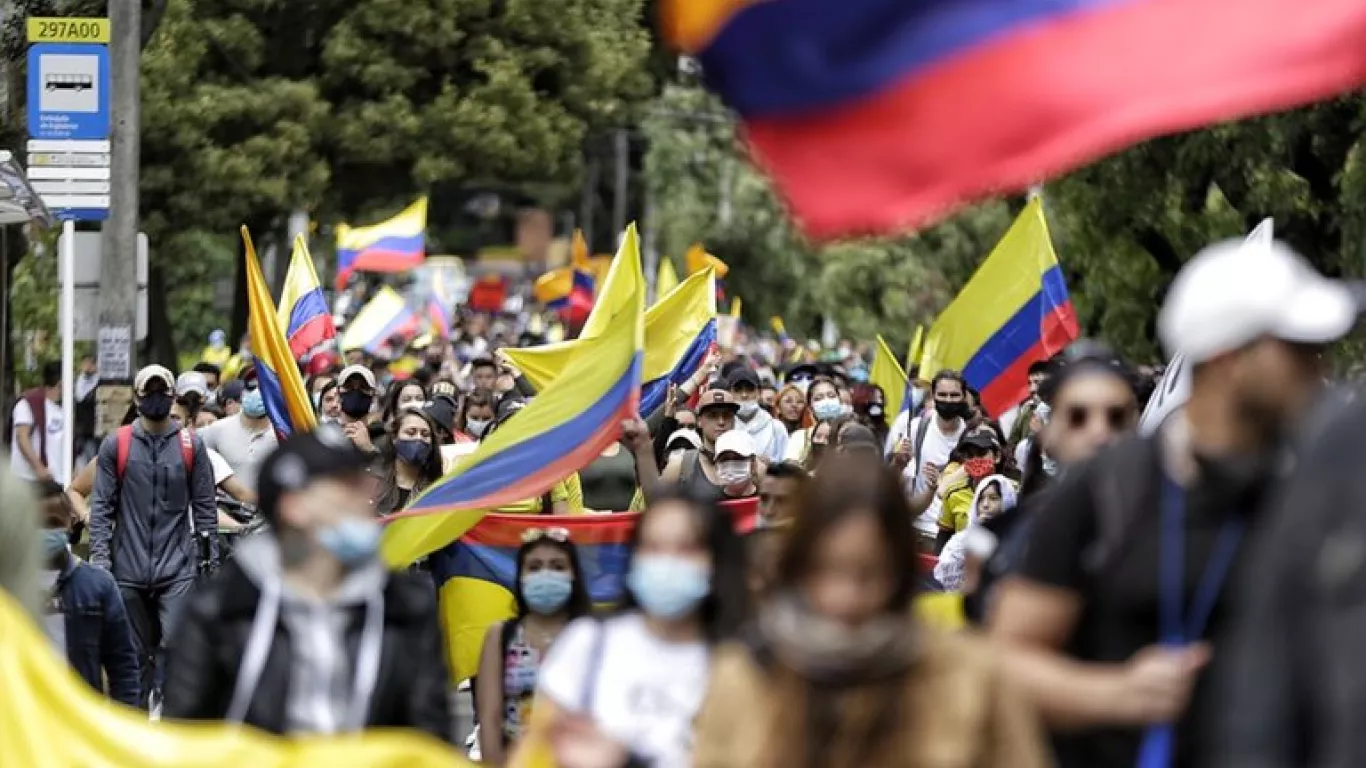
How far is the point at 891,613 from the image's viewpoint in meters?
5.29

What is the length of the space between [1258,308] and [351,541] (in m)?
2.24

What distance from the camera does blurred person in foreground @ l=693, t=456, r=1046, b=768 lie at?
5.22m

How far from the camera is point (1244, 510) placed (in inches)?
216

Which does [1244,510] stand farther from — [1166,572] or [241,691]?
[241,691]

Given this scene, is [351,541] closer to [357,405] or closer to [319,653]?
[319,653]

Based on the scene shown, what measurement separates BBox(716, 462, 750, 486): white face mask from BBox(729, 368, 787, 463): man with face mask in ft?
9.85

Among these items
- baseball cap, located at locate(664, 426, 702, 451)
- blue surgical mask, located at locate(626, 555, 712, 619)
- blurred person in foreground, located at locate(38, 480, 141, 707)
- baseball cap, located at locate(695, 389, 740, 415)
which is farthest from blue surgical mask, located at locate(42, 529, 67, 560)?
baseball cap, located at locate(695, 389, 740, 415)

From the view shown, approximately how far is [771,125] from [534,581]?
2738 mm

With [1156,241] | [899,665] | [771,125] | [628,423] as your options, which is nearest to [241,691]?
[771,125]

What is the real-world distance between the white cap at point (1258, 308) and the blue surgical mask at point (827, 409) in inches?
488

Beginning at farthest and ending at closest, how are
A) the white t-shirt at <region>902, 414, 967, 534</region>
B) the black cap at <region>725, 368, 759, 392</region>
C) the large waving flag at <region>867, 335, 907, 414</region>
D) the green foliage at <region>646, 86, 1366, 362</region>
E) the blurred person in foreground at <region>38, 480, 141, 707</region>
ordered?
the large waving flag at <region>867, 335, 907, 414</region> → the green foliage at <region>646, 86, 1366, 362</region> → the black cap at <region>725, 368, 759, 392</region> → the white t-shirt at <region>902, 414, 967, 534</region> → the blurred person in foreground at <region>38, 480, 141, 707</region>

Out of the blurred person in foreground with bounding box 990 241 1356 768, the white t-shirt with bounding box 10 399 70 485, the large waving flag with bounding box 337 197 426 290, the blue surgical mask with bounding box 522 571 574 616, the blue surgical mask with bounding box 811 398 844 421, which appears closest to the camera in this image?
the blurred person in foreground with bounding box 990 241 1356 768

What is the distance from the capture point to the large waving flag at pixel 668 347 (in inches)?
674

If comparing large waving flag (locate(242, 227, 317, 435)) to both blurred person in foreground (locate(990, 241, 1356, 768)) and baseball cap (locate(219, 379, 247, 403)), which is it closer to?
baseball cap (locate(219, 379, 247, 403))
